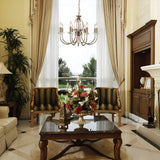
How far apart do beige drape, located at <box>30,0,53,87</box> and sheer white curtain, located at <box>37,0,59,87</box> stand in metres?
0.19

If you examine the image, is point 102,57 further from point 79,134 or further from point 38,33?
point 79,134

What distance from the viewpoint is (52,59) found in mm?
5902

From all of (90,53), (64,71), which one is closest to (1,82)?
(64,71)

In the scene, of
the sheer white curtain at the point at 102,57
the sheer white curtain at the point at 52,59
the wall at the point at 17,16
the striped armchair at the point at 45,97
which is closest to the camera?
the striped armchair at the point at 45,97

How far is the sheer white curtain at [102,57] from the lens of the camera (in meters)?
6.07

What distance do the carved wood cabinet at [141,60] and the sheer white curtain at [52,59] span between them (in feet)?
6.75

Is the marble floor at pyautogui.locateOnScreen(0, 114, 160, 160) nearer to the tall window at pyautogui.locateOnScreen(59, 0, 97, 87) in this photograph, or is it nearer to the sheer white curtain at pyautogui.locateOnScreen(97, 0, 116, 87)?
the sheer white curtain at pyautogui.locateOnScreen(97, 0, 116, 87)

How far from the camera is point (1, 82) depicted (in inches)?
208

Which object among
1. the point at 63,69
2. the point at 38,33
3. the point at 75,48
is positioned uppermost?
the point at 38,33

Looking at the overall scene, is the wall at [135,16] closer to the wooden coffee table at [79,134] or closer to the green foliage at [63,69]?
the green foliage at [63,69]

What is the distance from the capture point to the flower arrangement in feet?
10.1

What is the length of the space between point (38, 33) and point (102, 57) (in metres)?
1.89

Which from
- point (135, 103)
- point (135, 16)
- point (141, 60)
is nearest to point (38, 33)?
point (135, 16)

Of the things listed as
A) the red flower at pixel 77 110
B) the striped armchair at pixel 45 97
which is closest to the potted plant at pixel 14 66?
the striped armchair at pixel 45 97
